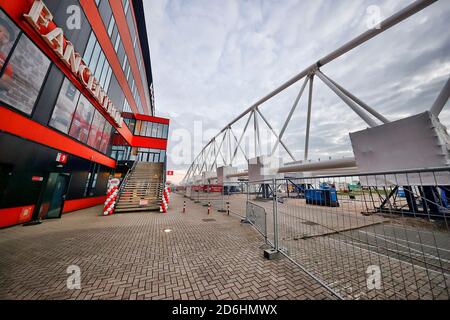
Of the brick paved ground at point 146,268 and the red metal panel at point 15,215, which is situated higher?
the red metal panel at point 15,215

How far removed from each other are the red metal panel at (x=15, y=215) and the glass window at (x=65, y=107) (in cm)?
406

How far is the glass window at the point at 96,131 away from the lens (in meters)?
12.1

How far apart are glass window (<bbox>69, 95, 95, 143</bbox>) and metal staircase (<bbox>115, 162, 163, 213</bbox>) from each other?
441 cm

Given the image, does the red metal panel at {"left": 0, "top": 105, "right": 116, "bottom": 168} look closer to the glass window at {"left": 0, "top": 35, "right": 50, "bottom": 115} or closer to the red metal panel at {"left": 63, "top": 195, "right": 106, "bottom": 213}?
the glass window at {"left": 0, "top": 35, "right": 50, "bottom": 115}

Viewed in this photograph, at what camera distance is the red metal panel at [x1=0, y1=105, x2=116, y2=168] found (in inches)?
224

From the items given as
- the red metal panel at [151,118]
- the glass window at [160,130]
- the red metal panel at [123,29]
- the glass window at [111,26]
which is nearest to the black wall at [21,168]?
the glass window at [111,26]

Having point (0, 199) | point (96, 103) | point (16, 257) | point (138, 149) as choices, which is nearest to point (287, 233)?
point (16, 257)

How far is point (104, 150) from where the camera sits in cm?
1477

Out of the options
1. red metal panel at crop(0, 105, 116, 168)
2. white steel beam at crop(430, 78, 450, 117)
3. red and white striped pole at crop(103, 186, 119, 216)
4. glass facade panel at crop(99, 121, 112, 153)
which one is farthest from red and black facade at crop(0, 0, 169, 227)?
white steel beam at crop(430, 78, 450, 117)

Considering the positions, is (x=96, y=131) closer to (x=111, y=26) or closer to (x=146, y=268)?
(x=111, y=26)

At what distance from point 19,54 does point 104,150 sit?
10.2 meters

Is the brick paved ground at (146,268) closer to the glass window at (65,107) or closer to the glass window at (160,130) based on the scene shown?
the glass window at (65,107)

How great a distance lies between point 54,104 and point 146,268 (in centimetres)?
972
